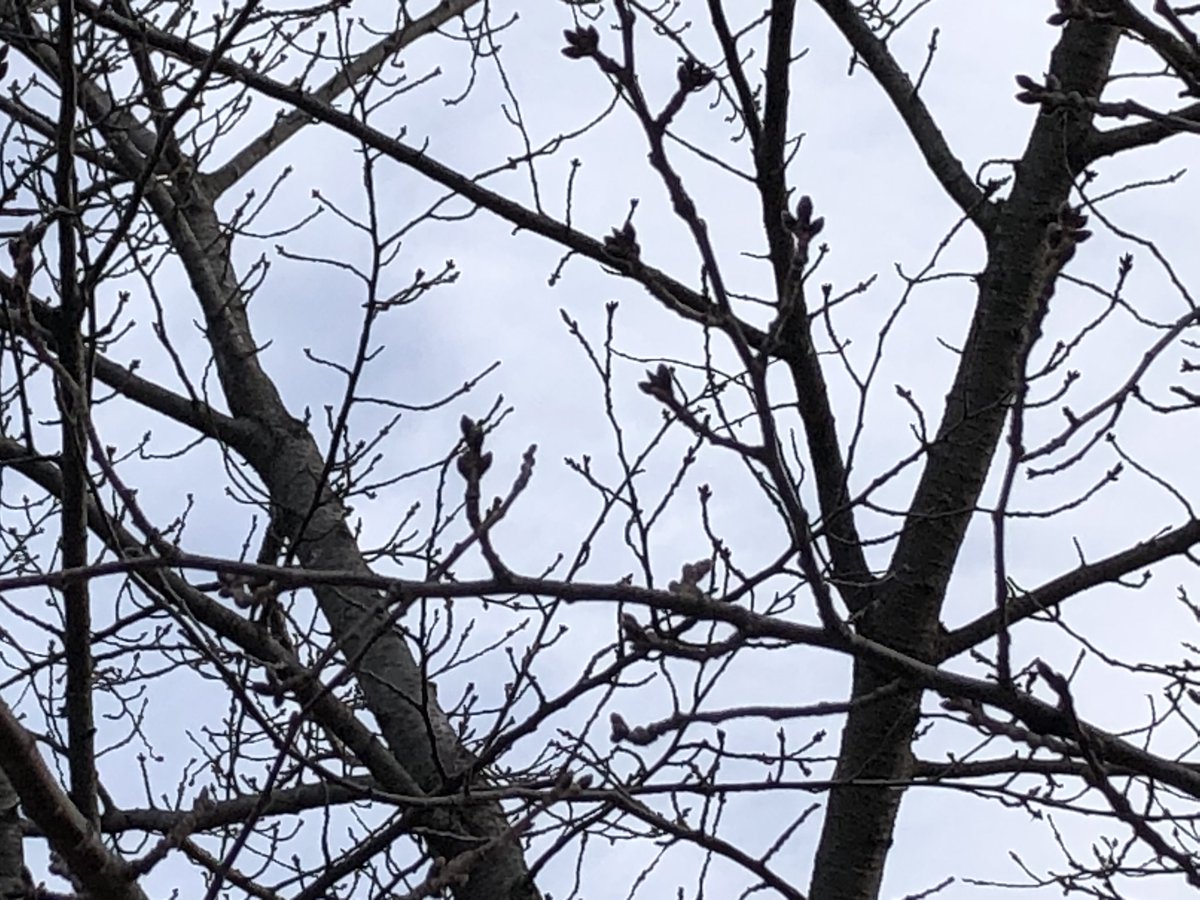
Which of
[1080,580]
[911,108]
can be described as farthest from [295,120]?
[1080,580]

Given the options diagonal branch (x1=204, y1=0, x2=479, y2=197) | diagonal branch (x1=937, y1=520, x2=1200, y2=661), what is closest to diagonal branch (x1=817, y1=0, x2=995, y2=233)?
diagonal branch (x1=937, y1=520, x2=1200, y2=661)

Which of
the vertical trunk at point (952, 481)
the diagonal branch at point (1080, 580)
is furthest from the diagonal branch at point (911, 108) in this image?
the diagonal branch at point (1080, 580)

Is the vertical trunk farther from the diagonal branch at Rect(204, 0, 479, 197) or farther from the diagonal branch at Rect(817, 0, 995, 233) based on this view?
the diagonal branch at Rect(204, 0, 479, 197)

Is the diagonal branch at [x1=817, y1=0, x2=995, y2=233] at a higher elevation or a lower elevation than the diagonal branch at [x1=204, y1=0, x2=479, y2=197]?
lower

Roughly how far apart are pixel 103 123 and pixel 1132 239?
99.4 inches

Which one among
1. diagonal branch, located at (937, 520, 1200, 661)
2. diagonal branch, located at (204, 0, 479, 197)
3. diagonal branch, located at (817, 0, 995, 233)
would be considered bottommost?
diagonal branch, located at (937, 520, 1200, 661)

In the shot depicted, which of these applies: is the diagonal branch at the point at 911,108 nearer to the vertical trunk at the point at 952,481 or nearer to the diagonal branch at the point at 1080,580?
the vertical trunk at the point at 952,481

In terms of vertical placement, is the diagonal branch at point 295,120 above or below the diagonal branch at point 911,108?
above

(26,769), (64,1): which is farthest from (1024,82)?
(26,769)

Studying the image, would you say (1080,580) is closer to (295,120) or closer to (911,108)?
(911,108)

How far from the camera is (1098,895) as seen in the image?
3.95m

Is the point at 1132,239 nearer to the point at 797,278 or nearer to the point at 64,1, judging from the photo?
the point at 797,278

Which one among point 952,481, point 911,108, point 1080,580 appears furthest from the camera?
point 911,108

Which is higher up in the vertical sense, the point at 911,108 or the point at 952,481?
the point at 911,108
